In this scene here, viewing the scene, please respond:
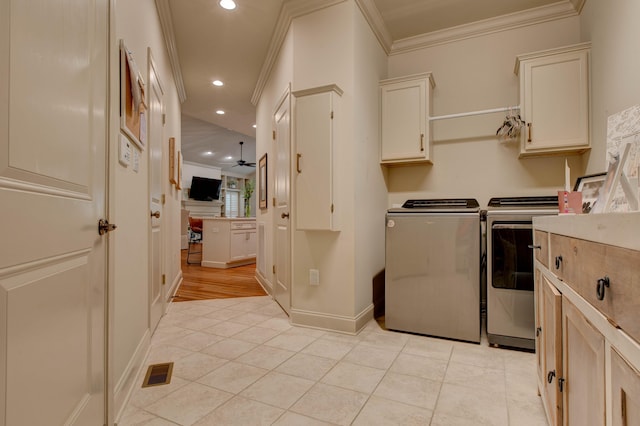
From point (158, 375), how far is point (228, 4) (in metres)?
2.86

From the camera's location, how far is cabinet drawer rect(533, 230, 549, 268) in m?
1.28

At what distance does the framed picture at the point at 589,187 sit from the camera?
180cm

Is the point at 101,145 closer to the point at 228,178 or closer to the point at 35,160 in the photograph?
the point at 35,160

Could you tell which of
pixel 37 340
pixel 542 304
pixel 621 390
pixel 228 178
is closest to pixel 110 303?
pixel 37 340

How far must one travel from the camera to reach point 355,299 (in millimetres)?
2502

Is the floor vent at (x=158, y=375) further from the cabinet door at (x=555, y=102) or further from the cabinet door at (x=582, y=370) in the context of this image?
the cabinet door at (x=555, y=102)

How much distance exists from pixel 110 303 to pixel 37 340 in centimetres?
53

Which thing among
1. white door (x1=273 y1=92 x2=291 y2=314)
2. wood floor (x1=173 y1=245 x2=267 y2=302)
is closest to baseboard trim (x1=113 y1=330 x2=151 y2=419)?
white door (x1=273 y1=92 x2=291 y2=314)

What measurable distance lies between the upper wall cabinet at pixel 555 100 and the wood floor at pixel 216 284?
3.13 metres

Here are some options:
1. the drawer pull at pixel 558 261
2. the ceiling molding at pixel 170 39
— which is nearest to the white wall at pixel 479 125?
the drawer pull at pixel 558 261

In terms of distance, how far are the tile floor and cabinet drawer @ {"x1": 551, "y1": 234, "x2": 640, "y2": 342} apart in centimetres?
93

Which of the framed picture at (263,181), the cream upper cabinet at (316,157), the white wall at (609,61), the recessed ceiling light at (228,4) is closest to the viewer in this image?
the white wall at (609,61)

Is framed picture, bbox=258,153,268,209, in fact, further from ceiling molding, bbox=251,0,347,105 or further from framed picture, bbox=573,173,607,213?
framed picture, bbox=573,173,607,213

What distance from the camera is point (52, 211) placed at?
85 cm
